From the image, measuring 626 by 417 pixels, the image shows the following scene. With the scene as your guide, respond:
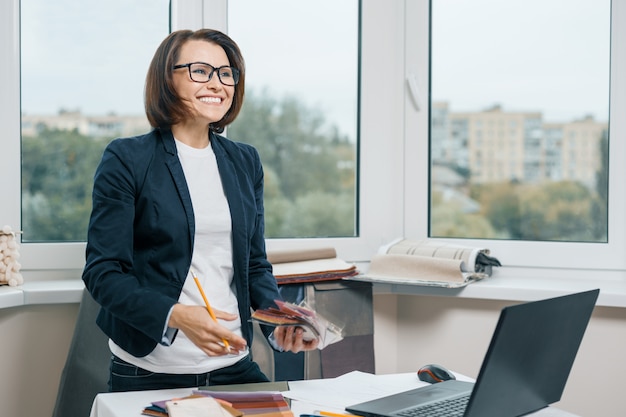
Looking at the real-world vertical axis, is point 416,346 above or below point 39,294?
below

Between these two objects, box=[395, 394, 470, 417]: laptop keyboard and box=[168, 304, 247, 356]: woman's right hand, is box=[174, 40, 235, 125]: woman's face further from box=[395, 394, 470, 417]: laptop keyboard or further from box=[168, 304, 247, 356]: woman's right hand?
box=[395, 394, 470, 417]: laptop keyboard

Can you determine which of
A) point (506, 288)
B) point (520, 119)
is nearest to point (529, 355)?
point (506, 288)

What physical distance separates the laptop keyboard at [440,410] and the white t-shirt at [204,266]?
1.69ft

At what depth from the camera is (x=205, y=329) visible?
1.47m

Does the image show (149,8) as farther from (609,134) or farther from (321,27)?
(609,134)

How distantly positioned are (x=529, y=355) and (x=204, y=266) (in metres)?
0.78

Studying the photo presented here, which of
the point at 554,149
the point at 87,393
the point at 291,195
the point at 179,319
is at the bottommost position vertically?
the point at 87,393

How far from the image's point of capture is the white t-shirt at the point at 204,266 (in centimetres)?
165

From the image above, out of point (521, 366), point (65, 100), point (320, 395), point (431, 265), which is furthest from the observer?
point (431, 265)

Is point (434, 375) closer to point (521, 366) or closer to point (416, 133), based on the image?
point (521, 366)

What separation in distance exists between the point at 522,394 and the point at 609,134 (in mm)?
1616

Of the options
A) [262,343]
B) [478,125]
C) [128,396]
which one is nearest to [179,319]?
[128,396]

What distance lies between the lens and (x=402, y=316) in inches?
108

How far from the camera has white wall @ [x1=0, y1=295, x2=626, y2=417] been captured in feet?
7.23
